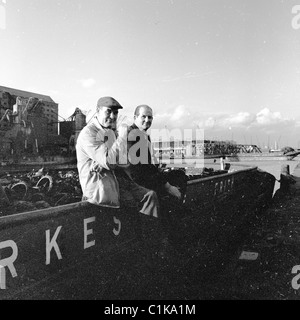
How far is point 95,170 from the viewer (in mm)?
2607

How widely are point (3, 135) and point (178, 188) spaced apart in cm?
4344

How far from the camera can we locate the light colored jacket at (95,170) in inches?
102

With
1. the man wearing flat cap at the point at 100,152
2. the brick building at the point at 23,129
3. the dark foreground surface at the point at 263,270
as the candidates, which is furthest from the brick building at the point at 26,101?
the man wearing flat cap at the point at 100,152

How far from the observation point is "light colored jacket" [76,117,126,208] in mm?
2582

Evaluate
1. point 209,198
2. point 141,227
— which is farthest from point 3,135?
point 141,227

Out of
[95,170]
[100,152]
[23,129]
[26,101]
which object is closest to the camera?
[100,152]

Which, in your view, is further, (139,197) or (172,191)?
(172,191)

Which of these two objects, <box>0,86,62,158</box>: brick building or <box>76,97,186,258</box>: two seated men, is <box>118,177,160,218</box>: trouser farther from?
<box>0,86,62,158</box>: brick building

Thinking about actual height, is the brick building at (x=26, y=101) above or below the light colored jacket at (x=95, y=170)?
above

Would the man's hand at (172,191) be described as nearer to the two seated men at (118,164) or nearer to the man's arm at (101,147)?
the two seated men at (118,164)

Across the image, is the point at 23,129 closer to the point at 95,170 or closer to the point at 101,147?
the point at 95,170

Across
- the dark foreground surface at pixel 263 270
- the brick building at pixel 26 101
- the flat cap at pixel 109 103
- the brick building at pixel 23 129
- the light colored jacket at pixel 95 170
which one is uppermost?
the brick building at pixel 26 101

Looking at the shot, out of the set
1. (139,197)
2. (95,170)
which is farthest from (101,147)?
(139,197)
